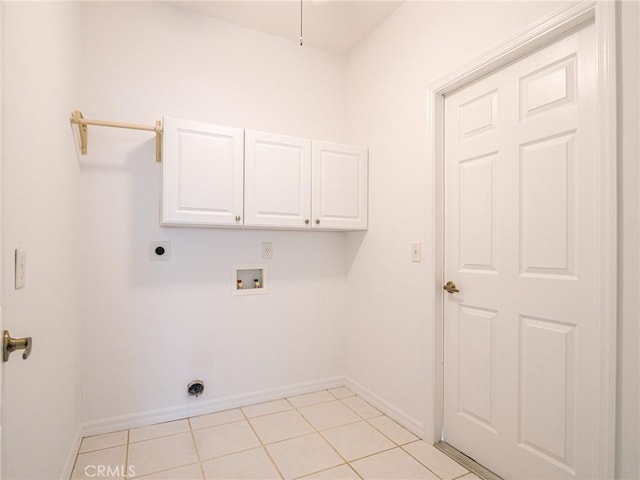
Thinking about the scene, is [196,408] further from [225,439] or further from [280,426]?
[280,426]

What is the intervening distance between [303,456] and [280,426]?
34 centimetres

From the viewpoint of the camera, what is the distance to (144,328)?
2.19 m

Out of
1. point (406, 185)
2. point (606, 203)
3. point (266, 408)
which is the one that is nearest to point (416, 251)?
point (406, 185)

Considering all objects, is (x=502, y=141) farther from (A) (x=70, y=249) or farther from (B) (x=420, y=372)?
(A) (x=70, y=249)

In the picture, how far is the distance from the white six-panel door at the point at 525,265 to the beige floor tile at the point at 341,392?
85 centimetres

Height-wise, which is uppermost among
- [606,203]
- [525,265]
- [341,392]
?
[606,203]

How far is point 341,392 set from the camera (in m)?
2.71

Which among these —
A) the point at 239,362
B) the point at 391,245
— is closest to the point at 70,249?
the point at 239,362

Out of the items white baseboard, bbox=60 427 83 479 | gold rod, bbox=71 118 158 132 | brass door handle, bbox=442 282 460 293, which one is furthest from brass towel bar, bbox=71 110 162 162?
brass door handle, bbox=442 282 460 293

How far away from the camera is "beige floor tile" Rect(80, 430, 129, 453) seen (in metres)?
1.93

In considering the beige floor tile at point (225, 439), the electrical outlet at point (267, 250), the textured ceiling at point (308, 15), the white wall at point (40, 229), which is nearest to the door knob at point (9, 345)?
the white wall at point (40, 229)

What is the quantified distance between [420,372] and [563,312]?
0.91 m

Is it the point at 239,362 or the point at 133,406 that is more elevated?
the point at 239,362

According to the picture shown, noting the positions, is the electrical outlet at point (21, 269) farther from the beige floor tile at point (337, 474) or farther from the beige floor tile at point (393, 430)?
the beige floor tile at point (393, 430)
